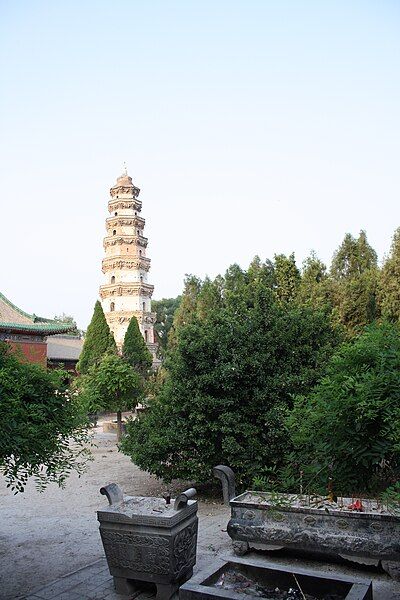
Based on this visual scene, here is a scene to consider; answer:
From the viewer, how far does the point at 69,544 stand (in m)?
7.05

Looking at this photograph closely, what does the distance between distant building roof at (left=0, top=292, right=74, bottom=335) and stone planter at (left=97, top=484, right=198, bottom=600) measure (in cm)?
2158

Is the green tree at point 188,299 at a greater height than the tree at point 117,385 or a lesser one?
greater

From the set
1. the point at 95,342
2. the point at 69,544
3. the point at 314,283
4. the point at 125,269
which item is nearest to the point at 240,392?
the point at 69,544

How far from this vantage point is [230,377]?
29.5 ft

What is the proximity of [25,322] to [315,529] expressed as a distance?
23246 millimetres

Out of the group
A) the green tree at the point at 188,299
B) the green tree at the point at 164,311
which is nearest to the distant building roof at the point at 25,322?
the green tree at the point at 188,299

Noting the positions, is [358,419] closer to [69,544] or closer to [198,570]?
[198,570]

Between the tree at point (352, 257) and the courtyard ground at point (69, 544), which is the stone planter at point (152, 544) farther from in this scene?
the tree at point (352, 257)

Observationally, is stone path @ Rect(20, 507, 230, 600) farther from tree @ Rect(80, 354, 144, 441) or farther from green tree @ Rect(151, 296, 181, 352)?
green tree @ Rect(151, 296, 181, 352)

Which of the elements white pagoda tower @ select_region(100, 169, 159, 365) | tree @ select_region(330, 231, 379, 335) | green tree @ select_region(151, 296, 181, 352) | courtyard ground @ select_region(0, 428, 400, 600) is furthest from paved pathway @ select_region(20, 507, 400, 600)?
green tree @ select_region(151, 296, 181, 352)

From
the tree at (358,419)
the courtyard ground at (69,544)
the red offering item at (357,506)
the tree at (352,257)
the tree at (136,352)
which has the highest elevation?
the tree at (352,257)

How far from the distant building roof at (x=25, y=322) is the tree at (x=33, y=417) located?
2154 centimetres

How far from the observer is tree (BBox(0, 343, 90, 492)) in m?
4.42

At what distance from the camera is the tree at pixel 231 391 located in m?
8.68
